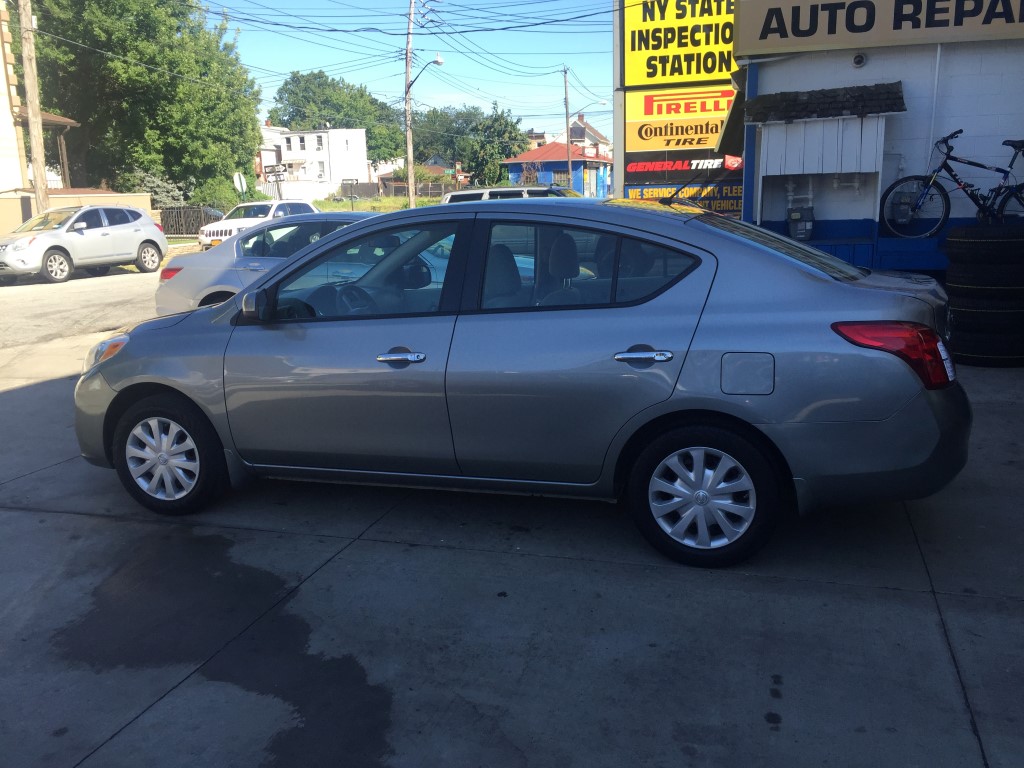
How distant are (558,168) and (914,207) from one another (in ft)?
204

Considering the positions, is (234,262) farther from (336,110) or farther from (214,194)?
(336,110)

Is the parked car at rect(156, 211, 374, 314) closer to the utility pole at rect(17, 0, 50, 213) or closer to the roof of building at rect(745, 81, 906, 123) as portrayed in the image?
the roof of building at rect(745, 81, 906, 123)

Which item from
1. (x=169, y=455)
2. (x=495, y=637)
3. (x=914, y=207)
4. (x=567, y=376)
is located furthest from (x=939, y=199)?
(x=169, y=455)

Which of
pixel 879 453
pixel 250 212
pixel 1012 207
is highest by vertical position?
pixel 1012 207

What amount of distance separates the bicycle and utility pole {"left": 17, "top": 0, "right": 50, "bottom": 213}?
22347mm

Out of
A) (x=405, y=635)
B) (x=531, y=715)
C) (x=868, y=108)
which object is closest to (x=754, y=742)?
(x=531, y=715)

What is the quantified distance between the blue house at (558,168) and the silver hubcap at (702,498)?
61.7 metres

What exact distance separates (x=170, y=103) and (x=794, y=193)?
107ft

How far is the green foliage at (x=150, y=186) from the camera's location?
37.8 metres

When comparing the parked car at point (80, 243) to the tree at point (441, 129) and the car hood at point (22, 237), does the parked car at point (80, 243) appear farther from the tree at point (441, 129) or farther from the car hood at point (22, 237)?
the tree at point (441, 129)

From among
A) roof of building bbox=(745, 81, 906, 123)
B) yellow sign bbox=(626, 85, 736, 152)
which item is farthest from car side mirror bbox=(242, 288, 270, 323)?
yellow sign bbox=(626, 85, 736, 152)

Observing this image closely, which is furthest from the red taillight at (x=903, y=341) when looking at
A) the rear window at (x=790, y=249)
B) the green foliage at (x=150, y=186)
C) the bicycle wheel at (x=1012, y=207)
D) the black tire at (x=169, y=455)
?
the green foliage at (x=150, y=186)

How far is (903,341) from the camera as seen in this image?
3836 mm

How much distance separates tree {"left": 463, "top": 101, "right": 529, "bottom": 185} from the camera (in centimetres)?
7119
